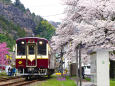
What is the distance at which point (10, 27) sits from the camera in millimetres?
157000

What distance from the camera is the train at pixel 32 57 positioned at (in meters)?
21.9

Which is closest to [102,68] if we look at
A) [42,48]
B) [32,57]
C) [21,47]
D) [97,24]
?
[97,24]

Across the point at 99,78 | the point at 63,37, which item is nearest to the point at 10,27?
the point at 63,37

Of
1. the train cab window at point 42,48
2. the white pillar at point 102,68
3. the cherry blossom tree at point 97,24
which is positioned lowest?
the white pillar at point 102,68

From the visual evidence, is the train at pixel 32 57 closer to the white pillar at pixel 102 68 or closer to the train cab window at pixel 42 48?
the train cab window at pixel 42 48

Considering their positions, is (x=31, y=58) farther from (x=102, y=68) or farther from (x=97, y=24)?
(x=102, y=68)

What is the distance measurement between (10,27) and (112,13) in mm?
138502

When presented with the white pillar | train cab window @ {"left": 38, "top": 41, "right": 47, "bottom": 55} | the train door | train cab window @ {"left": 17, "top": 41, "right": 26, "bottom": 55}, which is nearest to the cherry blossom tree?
train cab window @ {"left": 38, "top": 41, "right": 47, "bottom": 55}

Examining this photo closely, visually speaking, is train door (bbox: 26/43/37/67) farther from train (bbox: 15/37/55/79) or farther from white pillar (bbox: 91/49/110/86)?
white pillar (bbox: 91/49/110/86)

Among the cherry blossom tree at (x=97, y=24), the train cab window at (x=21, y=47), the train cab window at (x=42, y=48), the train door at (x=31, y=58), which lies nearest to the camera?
the cherry blossom tree at (x=97, y=24)

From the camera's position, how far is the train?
72.0 ft

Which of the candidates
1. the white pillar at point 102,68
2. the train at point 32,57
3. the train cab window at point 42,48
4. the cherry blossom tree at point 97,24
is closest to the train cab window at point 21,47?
the train at point 32,57

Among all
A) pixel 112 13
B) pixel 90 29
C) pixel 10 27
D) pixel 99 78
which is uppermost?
pixel 10 27

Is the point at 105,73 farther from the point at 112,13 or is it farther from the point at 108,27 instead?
the point at 112,13
